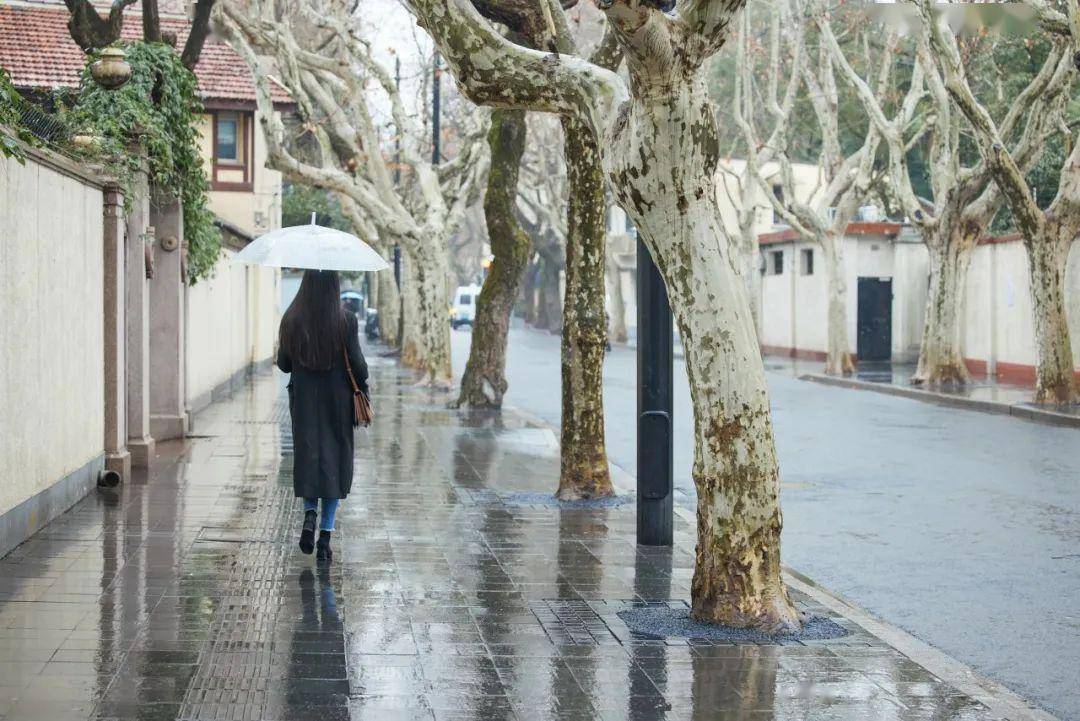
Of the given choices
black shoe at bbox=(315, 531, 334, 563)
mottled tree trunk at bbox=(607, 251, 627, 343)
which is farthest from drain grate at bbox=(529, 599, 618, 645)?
mottled tree trunk at bbox=(607, 251, 627, 343)

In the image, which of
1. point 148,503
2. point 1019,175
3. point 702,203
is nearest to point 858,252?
point 1019,175

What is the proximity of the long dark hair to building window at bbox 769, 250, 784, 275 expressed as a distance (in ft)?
117

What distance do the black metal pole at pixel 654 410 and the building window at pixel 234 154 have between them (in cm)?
2885

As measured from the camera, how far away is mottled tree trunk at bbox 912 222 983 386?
27.0m

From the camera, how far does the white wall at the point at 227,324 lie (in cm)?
2170

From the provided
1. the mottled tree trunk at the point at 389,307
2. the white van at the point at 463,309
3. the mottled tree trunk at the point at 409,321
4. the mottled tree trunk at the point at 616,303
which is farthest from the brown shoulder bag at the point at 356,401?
the white van at the point at 463,309

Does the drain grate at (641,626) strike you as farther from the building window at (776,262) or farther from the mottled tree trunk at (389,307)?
the building window at (776,262)

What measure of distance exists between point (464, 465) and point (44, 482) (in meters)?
5.42

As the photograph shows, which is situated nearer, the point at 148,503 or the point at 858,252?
the point at 148,503

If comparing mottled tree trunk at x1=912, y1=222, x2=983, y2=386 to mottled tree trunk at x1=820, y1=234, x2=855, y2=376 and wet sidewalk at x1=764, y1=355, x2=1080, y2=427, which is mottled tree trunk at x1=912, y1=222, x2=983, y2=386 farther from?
mottled tree trunk at x1=820, y1=234, x2=855, y2=376

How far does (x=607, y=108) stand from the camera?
8141mm

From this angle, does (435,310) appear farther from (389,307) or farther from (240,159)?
(389,307)

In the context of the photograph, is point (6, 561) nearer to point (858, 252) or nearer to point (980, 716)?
point (980, 716)

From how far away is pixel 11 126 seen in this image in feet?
29.7
